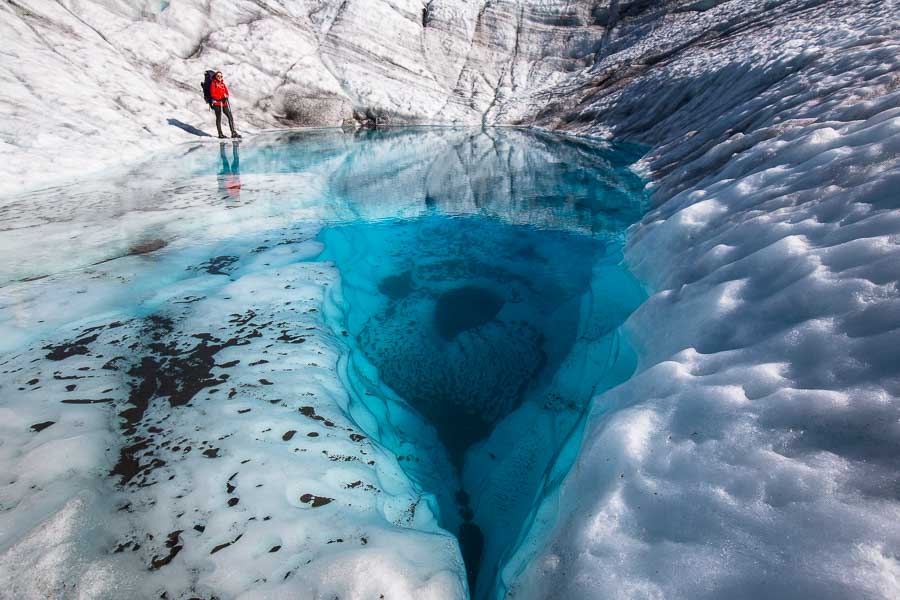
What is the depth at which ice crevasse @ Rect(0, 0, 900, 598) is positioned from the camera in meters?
1.19

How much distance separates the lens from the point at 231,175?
322 inches

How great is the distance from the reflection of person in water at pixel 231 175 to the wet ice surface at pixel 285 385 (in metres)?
0.88

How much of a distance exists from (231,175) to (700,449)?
8.91 m

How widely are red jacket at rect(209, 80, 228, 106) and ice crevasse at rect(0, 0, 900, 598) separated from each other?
1191 cm

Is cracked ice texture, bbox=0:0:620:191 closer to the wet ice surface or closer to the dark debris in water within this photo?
the wet ice surface

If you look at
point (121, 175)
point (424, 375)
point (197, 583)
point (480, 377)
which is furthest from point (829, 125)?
point (121, 175)

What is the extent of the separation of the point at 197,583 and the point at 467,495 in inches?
50.6

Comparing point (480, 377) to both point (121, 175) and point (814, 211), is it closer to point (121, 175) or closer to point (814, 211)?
point (814, 211)

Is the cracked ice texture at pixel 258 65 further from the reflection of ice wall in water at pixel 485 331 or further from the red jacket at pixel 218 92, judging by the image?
the reflection of ice wall in water at pixel 485 331

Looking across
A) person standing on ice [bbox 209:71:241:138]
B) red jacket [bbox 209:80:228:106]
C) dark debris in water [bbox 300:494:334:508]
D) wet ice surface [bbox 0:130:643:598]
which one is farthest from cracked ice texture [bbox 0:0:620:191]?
dark debris in water [bbox 300:494:334:508]

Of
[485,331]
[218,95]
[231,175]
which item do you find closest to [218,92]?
[218,95]

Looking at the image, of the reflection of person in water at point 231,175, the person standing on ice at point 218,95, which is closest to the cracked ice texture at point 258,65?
the person standing on ice at point 218,95

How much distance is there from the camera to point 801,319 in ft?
5.91

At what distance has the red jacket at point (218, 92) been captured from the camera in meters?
12.1
